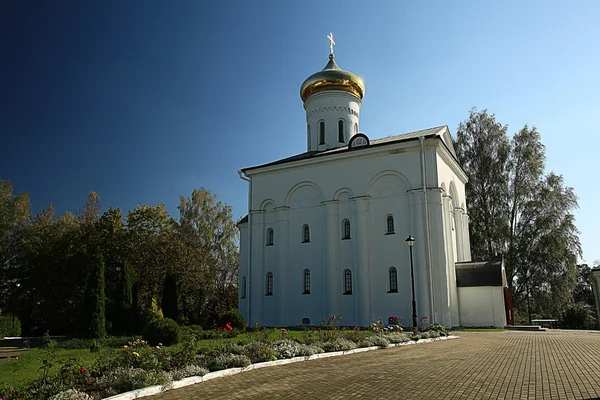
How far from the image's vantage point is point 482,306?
21609 millimetres

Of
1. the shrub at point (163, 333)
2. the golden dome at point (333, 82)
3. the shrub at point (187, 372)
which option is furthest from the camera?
the golden dome at point (333, 82)

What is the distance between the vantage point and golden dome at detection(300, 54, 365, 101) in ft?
92.5

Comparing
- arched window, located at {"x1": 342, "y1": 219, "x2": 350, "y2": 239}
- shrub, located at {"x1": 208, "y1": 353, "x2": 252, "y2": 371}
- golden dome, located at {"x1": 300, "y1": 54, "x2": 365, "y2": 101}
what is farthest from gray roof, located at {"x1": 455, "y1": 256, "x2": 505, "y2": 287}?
shrub, located at {"x1": 208, "y1": 353, "x2": 252, "y2": 371}

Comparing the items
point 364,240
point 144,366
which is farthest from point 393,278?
point 144,366

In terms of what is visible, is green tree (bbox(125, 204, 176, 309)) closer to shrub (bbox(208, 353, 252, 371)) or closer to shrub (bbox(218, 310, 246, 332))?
shrub (bbox(218, 310, 246, 332))

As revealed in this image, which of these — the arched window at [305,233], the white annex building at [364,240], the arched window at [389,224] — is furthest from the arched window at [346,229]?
the arched window at [305,233]

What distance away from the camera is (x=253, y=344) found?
34.8ft

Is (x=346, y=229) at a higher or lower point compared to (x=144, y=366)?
higher

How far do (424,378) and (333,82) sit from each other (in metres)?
23.0

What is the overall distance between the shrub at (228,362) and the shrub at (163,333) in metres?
5.57

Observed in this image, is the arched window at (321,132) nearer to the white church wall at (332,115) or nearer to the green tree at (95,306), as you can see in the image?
the white church wall at (332,115)

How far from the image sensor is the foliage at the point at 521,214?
93.2 ft

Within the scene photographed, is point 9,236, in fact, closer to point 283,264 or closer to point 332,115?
point 283,264

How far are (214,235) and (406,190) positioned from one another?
71.3 ft
